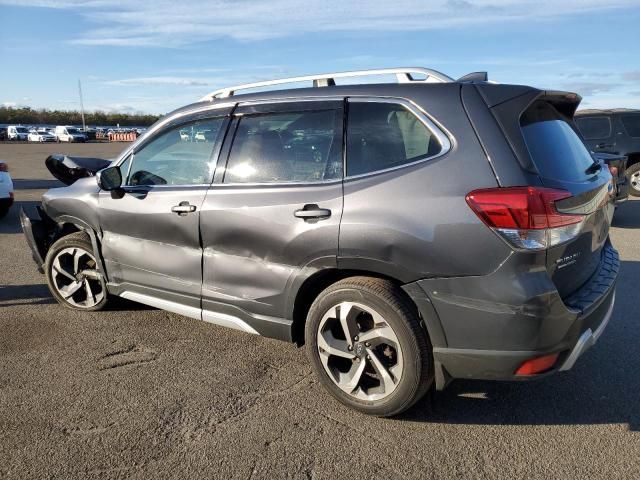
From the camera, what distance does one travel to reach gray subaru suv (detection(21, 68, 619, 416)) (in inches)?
104

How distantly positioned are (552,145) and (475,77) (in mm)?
572

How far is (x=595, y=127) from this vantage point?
447 inches

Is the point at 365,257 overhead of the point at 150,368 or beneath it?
overhead

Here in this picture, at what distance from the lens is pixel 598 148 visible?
11148 mm

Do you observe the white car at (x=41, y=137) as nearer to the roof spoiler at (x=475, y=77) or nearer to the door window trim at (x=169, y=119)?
the door window trim at (x=169, y=119)

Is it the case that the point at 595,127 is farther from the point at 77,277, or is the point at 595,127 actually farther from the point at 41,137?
the point at 41,137

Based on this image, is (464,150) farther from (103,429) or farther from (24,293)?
(24,293)

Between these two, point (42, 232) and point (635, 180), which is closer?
point (42, 232)

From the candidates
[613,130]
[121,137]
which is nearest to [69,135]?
[121,137]

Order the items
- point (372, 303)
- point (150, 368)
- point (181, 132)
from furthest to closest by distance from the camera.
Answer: point (181, 132)
point (150, 368)
point (372, 303)

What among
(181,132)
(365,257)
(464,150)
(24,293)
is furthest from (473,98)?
(24,293)

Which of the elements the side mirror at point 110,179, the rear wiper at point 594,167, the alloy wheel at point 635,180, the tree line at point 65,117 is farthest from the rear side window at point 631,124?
the tree line at point 65,117

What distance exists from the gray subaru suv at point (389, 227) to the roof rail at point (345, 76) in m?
0.01

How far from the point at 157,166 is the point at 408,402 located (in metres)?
2.53
